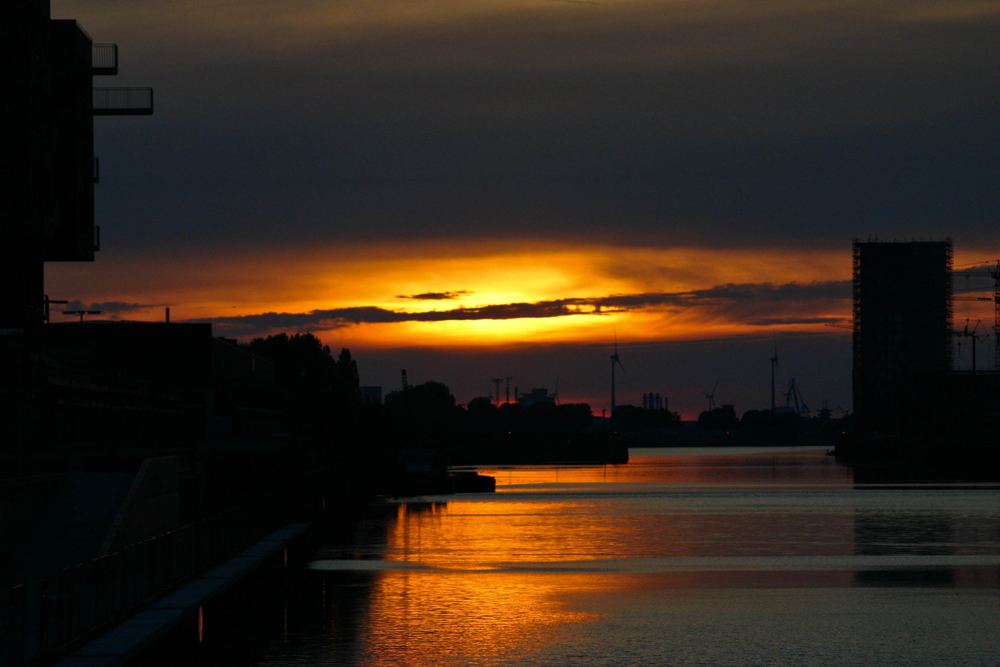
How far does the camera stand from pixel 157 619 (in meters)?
34.3

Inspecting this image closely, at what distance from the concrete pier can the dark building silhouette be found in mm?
29463

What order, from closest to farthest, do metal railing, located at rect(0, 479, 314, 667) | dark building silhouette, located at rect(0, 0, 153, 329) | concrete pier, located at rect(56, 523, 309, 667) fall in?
metal railing, located at rect(0, 479, 314, 667) → concrete pier, located at rect(56, 523, 309, 667) → dark building silhouette, located at rect(0, 0, 153, 329)

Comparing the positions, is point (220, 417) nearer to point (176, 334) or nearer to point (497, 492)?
point (176, 334)

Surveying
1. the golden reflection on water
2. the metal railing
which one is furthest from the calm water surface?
the metal railing

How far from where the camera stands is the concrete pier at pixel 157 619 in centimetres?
2841

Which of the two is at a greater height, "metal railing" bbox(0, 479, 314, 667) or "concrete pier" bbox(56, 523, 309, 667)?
"metal railing" bbox(0, 479, 314, 667)

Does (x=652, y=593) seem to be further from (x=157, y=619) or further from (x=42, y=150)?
(x=42, y=150)

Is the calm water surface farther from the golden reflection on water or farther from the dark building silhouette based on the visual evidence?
the dark building silhouette

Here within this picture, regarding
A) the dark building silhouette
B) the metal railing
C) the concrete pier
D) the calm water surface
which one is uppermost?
the dark building silhouette

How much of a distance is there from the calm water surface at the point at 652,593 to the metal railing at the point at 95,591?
4.02 metres

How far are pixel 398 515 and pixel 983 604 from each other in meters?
63.3

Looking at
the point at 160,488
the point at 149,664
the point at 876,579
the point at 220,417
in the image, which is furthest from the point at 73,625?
the point at 220,417

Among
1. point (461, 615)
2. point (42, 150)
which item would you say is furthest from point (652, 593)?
point (42, 150)

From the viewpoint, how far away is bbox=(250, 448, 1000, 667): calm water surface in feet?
108
